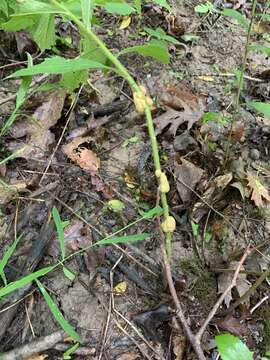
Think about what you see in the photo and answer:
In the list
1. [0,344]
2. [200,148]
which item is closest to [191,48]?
[200,148]

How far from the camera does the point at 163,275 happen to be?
176 cm

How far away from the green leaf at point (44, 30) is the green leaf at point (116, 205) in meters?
0.76

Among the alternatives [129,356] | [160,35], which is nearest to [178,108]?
[160,35]

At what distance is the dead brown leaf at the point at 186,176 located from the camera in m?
2.08

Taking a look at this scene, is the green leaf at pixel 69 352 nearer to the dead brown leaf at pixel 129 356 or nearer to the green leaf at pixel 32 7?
the dead brown leaf at pixel 129 356

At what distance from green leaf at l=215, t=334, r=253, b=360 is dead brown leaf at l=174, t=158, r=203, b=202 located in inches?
39.6

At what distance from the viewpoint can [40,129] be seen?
7.66 feet

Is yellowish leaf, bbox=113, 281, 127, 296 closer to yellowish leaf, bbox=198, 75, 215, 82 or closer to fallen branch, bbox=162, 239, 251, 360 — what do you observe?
fallen branch, bbox=162, 239, 251, 360

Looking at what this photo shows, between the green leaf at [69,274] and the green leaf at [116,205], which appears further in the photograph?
the green leaf at [116,205]

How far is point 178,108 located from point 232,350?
5.48ft

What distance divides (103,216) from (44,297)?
0.48 meters

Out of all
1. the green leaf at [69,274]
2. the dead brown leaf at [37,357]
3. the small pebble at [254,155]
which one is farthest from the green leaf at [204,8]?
the dead brown leaf at [37,357]

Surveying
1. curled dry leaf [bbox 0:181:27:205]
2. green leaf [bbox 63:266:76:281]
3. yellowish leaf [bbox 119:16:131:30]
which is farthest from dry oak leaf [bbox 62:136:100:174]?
yellowish leaf [bbox 119:16:131:30]

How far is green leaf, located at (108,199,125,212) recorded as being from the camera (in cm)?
202
